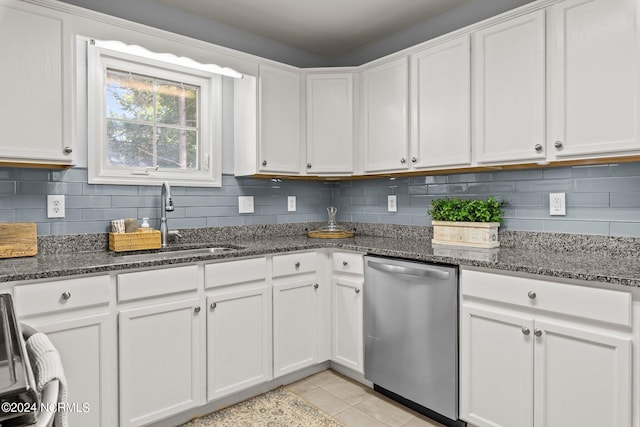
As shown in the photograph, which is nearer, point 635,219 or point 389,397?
point 635,219

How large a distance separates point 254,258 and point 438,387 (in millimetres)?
1224

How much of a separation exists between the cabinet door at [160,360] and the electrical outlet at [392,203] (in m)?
1.68

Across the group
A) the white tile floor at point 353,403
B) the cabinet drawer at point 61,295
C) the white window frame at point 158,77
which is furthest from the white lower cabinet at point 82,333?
the white tile floor at point 353,403

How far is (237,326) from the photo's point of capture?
225 cm

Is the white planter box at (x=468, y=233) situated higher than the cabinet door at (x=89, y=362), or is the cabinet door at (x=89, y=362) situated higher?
the white planter box at (x=468, y=233)

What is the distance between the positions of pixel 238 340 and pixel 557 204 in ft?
6.49

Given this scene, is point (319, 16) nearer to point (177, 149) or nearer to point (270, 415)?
point (177, 149)

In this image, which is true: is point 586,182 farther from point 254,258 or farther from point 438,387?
point 254,258

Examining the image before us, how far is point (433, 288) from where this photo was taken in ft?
6.68

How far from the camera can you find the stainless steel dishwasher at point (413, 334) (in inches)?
78.1

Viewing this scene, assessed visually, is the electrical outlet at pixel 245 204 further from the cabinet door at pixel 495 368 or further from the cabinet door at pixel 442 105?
the cabinet door at pixel 495 368

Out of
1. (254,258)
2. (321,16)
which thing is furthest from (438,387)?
(321,16)

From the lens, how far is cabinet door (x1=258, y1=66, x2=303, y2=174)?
2.78 metres

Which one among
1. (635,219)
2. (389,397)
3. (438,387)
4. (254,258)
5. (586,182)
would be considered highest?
(586,182)
